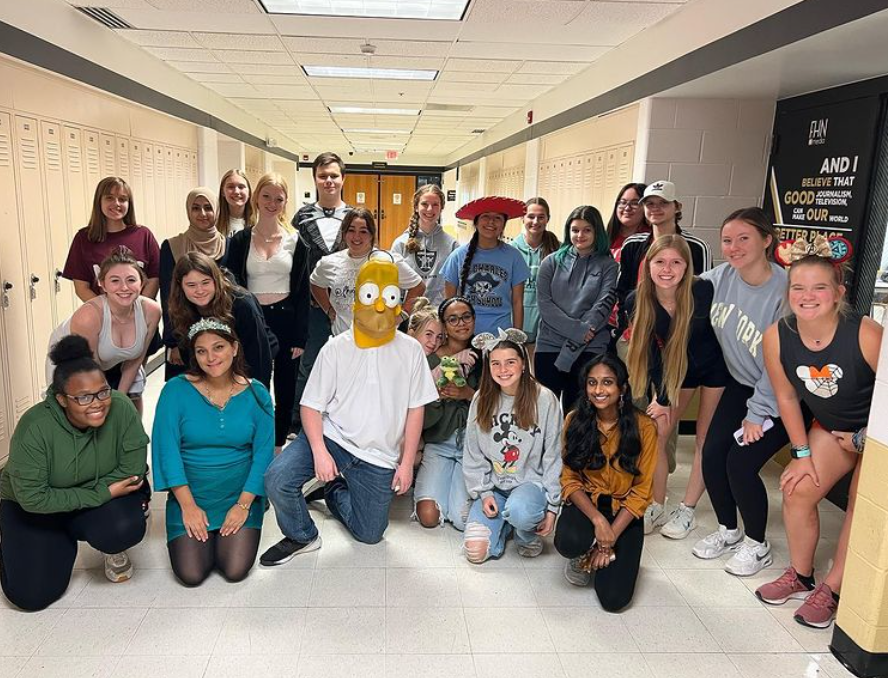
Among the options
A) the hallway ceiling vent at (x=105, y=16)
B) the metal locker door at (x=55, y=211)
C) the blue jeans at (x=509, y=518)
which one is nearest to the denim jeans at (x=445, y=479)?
the blue jeans at (x=509, y=518)

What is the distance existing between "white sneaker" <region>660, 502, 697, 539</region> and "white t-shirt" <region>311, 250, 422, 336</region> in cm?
174

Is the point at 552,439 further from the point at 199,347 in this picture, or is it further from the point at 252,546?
the point at 199,347

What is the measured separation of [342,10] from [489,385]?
246 cm

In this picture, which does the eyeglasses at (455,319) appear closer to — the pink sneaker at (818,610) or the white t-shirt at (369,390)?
the white t-shirt at (369,390)

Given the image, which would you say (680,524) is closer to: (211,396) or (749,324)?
(749,324)

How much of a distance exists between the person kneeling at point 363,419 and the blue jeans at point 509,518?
325 mm

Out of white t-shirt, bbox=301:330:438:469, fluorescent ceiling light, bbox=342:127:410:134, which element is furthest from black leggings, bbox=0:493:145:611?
fluorescent ceiling light, bbox=342:127:410:134

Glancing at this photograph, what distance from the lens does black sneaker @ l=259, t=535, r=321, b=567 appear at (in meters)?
2.62

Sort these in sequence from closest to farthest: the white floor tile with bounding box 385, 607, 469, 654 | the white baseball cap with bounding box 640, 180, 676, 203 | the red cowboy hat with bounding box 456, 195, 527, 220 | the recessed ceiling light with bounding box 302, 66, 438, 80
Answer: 1. the white floor tile with bounding box 385, 607, 469, 654
2. the white baseball cap with bounding box 640, 180, 676, 203
3. the red cowboy hat with bounding box 456, 195, 527, 220
4. the recessed ceiling light with bounding box 302, 66, 438, 80

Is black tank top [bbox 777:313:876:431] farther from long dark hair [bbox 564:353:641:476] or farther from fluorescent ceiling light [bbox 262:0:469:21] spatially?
fluorescent ceiling light [bbox 262:0:469:21]

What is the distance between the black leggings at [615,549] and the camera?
239 centimetres

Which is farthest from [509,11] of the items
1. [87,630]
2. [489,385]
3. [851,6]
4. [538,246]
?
[87,630]

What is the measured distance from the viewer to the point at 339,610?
7.70ft

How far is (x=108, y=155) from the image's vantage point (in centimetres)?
470
